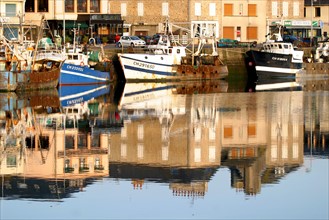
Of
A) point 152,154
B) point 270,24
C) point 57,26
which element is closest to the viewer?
point 152,154

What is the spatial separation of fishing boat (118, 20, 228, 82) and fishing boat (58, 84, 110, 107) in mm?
3020

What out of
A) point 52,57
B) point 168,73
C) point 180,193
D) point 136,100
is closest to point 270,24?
point 168,73

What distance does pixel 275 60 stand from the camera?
221ft

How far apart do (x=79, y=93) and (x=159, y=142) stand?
23310 mm

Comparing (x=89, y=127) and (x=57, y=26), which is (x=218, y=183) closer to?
(x=89, y=127)

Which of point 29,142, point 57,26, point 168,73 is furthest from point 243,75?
point 29,142

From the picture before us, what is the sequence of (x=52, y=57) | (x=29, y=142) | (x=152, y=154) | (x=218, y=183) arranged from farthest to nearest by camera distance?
(x=52, y=57) → (x=29, y=142) → (x=152, y=154) → (x=218, y=183)

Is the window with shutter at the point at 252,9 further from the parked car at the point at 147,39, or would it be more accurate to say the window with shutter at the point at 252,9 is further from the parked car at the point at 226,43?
the parked car at the point at 147,39

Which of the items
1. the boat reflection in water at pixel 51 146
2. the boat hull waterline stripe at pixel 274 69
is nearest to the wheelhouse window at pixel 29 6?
the boat hull waterline stripe at pixel 274 69

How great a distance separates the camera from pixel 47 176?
75.4 ft

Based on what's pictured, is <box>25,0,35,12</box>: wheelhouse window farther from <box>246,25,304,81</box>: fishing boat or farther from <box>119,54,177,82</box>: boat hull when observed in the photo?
<box>246,25,304,81</box>: fishing boat

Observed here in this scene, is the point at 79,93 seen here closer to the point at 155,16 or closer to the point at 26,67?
the point at 26,67

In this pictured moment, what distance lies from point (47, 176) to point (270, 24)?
6351 centimetres

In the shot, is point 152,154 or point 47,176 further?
point 152,154
